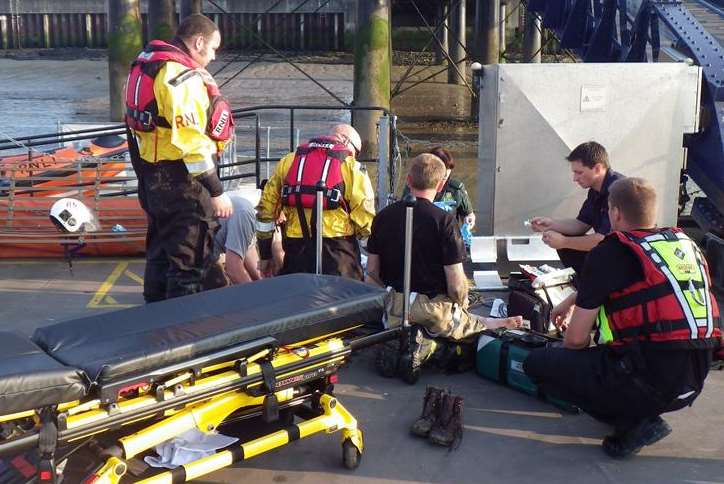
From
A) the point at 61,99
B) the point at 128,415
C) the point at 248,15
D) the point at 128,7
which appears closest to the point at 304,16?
the point at 248,15

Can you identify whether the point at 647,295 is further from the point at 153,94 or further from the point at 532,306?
the point at 153,94

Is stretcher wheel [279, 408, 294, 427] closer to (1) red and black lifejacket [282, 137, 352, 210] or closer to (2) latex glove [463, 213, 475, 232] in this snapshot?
(1) red and black lifejacket [282, 137, 352, 210]

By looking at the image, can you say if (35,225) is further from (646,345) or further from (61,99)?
(61,99)

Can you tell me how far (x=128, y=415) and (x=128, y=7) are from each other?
1536cm

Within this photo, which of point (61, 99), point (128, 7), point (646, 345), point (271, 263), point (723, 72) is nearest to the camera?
point (646, 345)

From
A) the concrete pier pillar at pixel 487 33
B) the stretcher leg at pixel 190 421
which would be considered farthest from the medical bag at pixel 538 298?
the concrete pier pillar at pixel 487 33

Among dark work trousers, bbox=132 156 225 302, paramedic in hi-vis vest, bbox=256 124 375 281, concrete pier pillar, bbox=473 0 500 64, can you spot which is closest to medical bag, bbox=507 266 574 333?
paramedic in hi-vis vest, bbox=256 124 375 281

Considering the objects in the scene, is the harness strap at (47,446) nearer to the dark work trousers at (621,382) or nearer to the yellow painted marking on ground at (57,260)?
the dark work trousers at (621,382)

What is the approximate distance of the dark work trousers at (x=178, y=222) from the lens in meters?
5.25

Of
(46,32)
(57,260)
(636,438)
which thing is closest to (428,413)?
(636,438)

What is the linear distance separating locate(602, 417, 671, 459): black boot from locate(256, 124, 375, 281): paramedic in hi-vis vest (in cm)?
198

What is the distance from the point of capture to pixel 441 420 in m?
4.78

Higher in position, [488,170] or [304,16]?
[304,16]

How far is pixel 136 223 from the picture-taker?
8.60 meters
